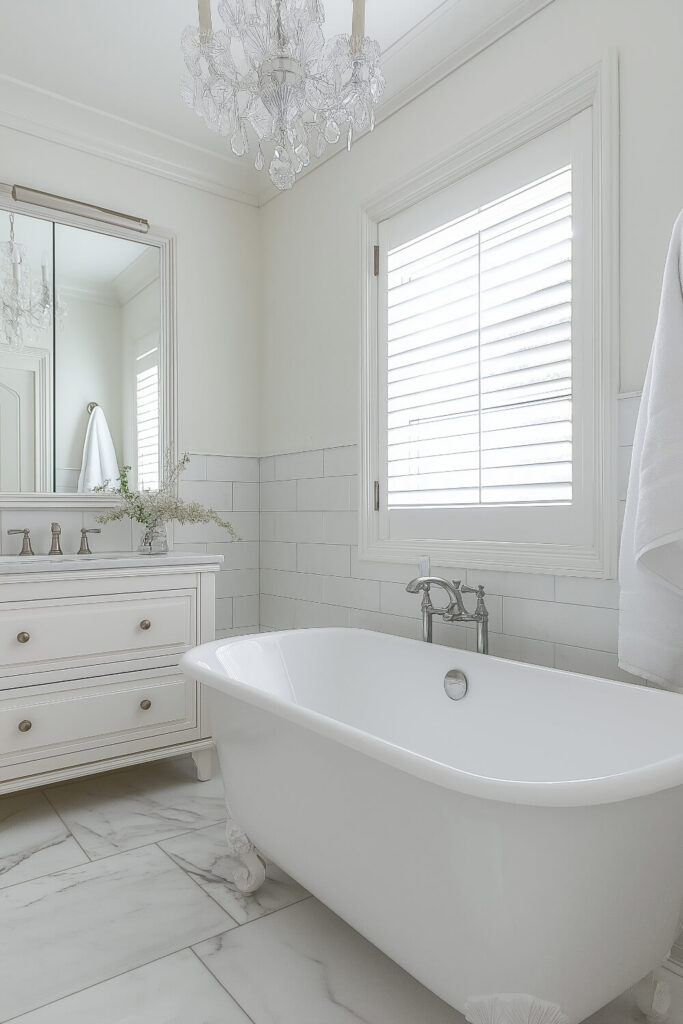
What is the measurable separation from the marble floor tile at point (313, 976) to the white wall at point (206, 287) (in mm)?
2125

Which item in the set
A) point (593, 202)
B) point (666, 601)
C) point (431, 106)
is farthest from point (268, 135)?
point (666, 601)

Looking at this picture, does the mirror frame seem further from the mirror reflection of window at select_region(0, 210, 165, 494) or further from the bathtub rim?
the bathtub rim

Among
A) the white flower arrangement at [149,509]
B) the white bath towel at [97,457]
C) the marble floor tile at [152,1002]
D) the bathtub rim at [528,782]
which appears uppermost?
the white bath towel at [97,457]

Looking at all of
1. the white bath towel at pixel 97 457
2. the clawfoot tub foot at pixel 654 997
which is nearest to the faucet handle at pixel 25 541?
the white bath towel at pixel 97 457

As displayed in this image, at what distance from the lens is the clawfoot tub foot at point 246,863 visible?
1.88 meters

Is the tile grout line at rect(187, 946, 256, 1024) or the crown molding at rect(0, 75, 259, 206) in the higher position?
the crown molding at rect(0, 75, 259, 206)

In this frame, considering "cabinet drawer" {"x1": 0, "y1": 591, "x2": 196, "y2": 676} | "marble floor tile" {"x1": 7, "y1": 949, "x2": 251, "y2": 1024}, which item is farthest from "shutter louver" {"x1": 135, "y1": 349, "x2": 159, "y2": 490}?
"marble floor tile" {"x1": 7, "y1": 949, "x2": 251, "y2": 1024}

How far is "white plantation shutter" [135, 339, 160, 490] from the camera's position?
3.13 meters

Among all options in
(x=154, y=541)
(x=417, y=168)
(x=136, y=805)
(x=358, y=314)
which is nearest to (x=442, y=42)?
(x=417, y=168)

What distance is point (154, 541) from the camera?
114 inches

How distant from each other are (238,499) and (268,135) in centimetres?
202

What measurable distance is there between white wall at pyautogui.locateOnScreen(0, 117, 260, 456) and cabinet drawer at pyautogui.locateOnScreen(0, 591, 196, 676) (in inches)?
37.1

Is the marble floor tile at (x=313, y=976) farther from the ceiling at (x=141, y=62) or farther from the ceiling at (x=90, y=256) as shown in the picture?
the ceiling at (x=141, y=62)

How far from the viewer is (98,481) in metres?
3.00
